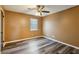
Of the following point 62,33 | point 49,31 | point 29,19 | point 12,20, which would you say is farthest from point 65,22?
point 12,20

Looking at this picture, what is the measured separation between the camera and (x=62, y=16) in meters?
3.94

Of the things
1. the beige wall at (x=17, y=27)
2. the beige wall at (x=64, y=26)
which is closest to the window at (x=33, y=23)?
the beige wall at (x=17, y=27)

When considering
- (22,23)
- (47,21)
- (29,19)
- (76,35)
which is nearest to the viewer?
(76,35)

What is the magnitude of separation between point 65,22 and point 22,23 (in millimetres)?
2212

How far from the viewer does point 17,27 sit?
4090 millimetres

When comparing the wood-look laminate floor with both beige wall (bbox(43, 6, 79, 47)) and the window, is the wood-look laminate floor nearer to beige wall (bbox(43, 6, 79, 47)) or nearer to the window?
beige wall (bbox(43, 6, 79, 47))

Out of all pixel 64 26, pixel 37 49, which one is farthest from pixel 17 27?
pixel 64 26

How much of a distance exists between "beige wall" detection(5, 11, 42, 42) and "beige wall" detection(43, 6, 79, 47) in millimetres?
626

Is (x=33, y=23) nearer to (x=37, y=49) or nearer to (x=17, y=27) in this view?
(x=17, y=27)

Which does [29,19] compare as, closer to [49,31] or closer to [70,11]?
[49,31]

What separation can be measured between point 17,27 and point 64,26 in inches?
90.2

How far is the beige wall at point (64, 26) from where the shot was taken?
10.4 ft

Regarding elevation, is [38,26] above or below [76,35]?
above

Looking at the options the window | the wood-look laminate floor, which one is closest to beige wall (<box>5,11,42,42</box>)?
the window
